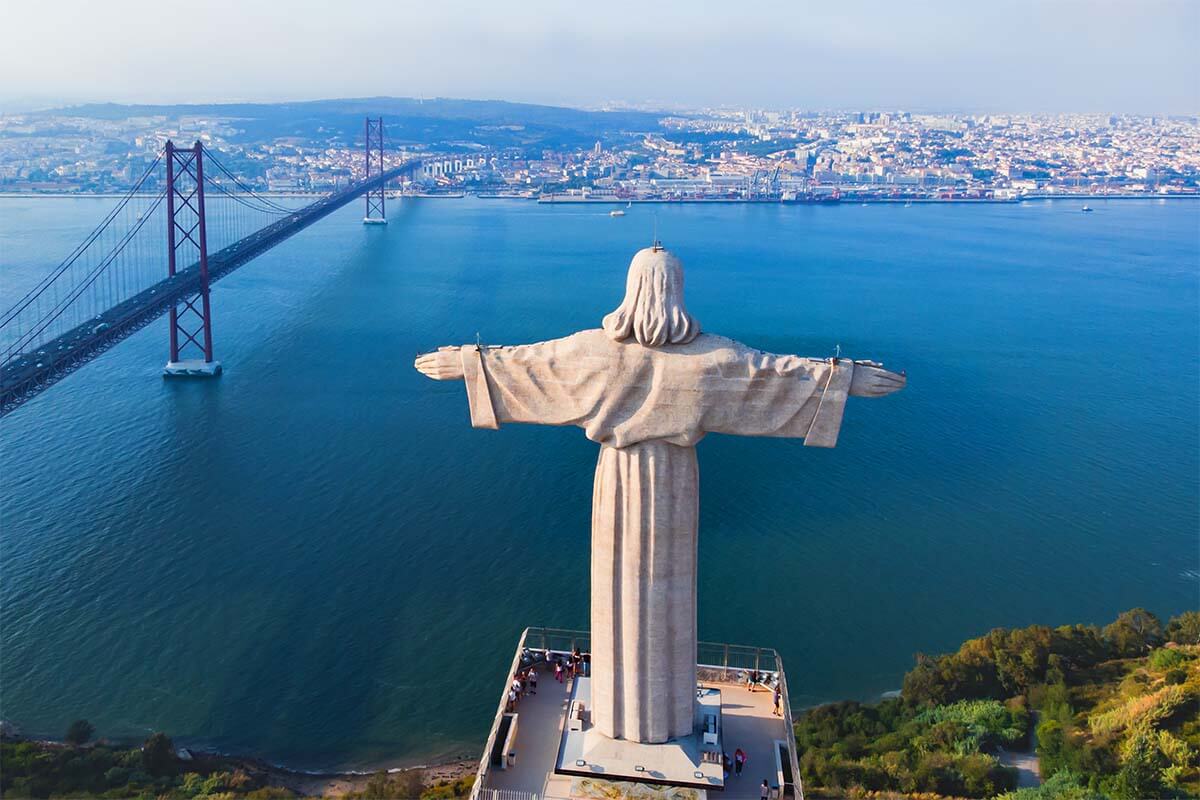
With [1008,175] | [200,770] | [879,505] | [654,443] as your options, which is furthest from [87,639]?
[1008,175]

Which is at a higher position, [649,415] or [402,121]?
[402,121]

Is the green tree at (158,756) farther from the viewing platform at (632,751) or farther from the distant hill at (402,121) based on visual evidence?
the distant hill at (402,121)

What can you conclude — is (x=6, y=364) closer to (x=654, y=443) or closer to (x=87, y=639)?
(x=87, y=639)

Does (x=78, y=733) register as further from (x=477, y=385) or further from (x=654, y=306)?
(x=654, y=306)

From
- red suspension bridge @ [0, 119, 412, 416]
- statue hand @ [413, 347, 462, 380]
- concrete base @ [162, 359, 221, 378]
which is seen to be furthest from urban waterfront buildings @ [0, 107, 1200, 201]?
statue hand @ [413, 347, 462, 380]

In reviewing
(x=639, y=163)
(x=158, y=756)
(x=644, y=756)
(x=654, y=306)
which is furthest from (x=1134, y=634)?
(x=639, y=163)
